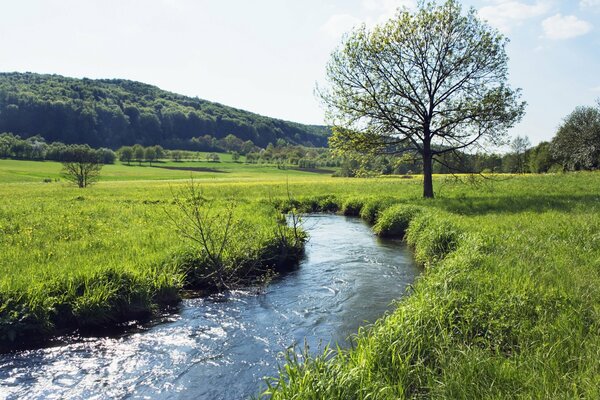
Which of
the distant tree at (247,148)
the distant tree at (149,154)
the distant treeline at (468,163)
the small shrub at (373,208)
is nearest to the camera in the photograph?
the small shrub at (373,208)

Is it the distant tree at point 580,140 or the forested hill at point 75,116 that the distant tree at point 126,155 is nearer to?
the forested hill at point 75,116

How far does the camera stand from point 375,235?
19.5 metres

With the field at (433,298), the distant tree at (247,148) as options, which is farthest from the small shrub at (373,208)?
the distant tree at (247,148)

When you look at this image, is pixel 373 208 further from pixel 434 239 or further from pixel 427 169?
pixel 434 239

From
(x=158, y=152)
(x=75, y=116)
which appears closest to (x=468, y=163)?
(x=158, y=152)

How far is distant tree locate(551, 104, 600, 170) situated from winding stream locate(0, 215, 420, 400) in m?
57.5

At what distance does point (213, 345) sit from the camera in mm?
7723

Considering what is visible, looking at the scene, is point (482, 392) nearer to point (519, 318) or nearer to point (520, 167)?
point (519, 318)

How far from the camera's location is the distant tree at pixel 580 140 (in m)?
55.4

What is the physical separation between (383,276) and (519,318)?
5823 mm

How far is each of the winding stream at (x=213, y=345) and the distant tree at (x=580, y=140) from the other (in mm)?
57532

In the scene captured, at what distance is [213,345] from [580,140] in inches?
2602

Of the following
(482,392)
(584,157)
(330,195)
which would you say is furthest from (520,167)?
(482,392)

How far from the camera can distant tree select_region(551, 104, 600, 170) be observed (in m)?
55.4
